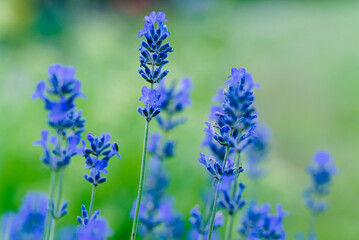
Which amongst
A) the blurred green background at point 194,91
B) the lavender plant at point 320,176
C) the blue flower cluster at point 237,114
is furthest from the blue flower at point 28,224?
the lavender plant at point 320,176

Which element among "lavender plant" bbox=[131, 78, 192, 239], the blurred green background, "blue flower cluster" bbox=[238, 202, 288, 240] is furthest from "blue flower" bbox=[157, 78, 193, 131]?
the blurred green background

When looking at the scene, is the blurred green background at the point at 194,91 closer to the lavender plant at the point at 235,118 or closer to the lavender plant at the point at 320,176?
the lavender plant at the point at 320,176

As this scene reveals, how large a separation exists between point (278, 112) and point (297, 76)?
188 centimetres

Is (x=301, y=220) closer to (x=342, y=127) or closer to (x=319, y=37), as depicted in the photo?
(x=342, y=127)

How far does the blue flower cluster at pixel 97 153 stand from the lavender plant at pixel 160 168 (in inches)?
21.5

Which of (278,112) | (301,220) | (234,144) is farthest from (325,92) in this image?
(234,144)

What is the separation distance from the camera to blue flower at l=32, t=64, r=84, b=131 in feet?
4.14

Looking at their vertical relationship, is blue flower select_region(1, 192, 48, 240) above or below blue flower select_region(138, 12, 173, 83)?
below

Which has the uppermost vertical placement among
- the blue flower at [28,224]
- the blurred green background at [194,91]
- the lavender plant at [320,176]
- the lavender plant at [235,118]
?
the blurred green background at [194,91]

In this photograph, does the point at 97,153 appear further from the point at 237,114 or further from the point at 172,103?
the point at 172,103

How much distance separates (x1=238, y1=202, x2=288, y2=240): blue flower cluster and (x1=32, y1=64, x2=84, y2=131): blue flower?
0.69 m

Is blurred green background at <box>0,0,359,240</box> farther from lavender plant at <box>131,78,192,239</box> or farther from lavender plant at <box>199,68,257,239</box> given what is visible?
lavender plant at <box>199,68,257,239</box>

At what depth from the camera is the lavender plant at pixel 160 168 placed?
1961 mm

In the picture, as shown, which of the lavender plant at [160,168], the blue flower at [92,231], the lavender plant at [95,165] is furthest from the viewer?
the lavender plant at [160,168]
